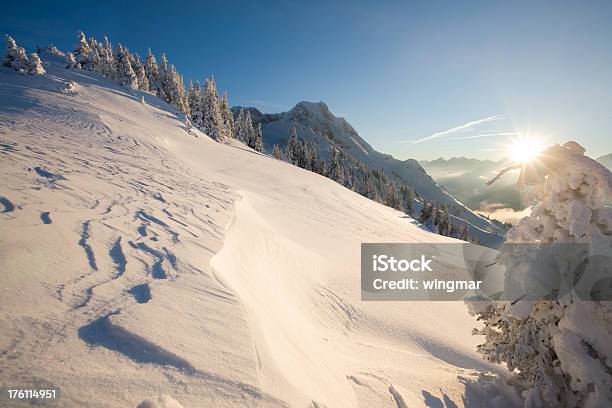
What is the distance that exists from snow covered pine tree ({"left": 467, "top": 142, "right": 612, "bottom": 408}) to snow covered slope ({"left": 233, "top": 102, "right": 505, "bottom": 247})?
426 ft

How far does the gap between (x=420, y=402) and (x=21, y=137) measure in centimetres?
1696

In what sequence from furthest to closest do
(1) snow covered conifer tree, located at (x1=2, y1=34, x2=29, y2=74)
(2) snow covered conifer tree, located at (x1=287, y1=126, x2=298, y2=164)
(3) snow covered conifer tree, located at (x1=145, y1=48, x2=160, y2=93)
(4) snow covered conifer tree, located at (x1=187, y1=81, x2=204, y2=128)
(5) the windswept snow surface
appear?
(3) snow covered conifer tree, located at (x1=145, y1=48, x2=160, y2=93)
(2) snow covered conifer tree, located at (x1=287, y1=126, x2=298, y2=164)
(4) snow covered conifer tree, located at (x1=187, y1=81, x2=204, y2=128)
(1) snow covered conifer tree, located at (x1=2, y1=34, x2=29, y2=74)
(5) the windswept snow surface

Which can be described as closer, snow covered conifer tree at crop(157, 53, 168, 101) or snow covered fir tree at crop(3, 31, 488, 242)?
snow covered fir tree at crop(3, 31, 488, 242)

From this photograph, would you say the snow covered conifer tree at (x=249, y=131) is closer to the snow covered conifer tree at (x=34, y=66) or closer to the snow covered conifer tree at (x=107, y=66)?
the snow covered conifer tree at (x=107, y=66)

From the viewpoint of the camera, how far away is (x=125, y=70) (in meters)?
53.2

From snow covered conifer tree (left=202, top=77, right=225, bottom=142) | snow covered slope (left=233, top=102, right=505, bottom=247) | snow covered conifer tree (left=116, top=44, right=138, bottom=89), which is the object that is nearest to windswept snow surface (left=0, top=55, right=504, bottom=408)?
snow covered conifer tree (left=202, top=77, right=225, bottom=142)

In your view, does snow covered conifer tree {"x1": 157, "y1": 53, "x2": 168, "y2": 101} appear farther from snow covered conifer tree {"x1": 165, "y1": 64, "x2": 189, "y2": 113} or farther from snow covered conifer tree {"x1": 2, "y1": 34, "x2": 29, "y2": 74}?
snow covered conifer tree {"x1": 2, "y1": 34, "x2": 29, "y2": 74}

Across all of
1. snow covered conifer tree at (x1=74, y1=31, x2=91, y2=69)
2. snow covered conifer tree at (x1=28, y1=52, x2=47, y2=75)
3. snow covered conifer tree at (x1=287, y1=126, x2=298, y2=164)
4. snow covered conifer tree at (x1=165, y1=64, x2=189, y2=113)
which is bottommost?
snow covered conifer tree at (x1=287, y1=126, x2=298, y2=164)

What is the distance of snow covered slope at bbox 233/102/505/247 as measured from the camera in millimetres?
134250

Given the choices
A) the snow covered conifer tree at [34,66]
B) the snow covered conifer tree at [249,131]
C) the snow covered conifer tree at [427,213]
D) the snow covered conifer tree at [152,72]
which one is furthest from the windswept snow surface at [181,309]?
the snow covered conifer tree at [152,72]

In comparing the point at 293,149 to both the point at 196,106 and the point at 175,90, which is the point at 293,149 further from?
the point at 175,90

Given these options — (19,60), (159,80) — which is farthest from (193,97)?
(19,60)

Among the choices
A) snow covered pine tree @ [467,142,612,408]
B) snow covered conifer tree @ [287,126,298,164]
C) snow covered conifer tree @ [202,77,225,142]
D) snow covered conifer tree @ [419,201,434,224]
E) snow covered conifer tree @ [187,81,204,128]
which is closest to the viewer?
snow covered pine tree @ [467,142,612,408]

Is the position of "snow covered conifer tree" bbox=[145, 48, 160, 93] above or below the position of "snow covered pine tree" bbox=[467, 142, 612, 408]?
above
